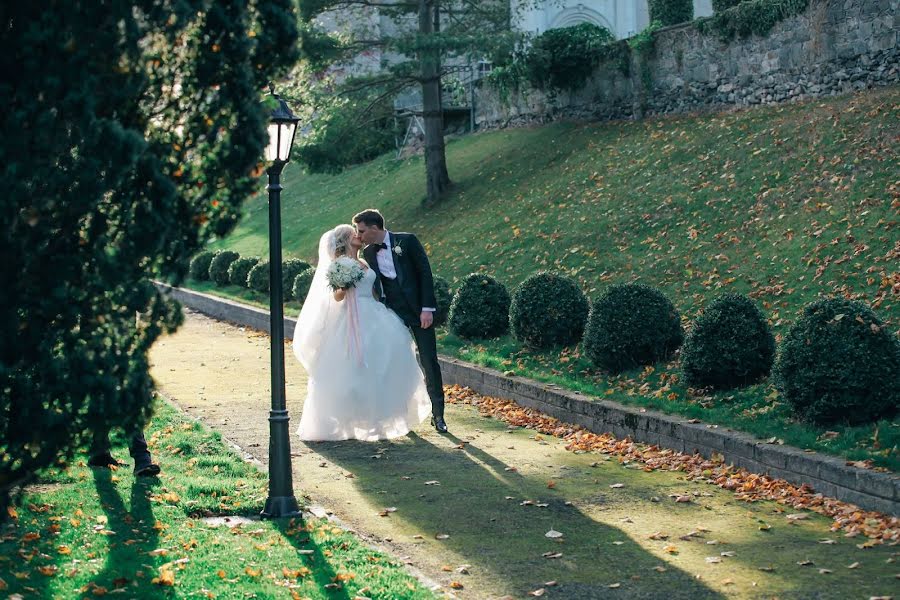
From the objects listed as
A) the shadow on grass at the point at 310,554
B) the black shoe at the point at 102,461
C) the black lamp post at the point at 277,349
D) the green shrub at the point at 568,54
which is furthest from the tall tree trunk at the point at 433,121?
the shadow on grass at the point at 310,554

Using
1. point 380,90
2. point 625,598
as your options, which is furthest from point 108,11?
point 380,90

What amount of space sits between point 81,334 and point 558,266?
13.1 m

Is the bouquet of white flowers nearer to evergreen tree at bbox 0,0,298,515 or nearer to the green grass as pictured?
the green grass

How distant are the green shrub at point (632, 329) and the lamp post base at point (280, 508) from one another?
189 inches

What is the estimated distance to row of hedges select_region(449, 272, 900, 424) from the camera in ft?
26.6

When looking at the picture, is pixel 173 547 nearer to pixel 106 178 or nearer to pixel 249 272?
pixel 106 178

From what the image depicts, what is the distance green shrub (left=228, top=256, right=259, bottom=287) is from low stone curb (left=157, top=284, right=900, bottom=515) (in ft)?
40.6

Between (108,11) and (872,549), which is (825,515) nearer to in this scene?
(872,549)

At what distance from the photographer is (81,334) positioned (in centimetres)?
506

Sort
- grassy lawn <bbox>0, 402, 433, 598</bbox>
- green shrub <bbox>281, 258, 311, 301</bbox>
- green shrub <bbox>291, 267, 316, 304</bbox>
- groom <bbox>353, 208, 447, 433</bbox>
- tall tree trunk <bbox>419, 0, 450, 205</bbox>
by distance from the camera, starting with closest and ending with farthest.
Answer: grassy lawn <bbox>0, 402, 433, 598</bbox> → groom <bbox>353, 208, 447, 433</bbox> → green shrub <bbox>291, 267, 316, 304</bbox> → green shrub <bbox>281, 258, 311, 301</bbox> → tall tree trunk <bbox>419, 0, 450, 205</bbox>

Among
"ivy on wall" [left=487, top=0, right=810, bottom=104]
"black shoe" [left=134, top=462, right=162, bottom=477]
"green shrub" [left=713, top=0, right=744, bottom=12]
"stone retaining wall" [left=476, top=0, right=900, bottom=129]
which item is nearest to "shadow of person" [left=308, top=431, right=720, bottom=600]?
"black shoe" [left=134, top=462, right=162, bottom=477]

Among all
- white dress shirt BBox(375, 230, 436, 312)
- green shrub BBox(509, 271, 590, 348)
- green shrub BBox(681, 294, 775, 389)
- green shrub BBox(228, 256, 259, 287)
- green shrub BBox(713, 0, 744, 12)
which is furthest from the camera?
green shrub BBox(228, 256, 259, 287)

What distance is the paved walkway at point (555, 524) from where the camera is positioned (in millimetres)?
5875

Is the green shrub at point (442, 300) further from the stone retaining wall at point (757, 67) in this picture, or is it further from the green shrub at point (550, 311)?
the stone retaining wall at point (757, 67)
